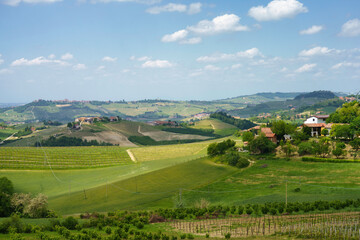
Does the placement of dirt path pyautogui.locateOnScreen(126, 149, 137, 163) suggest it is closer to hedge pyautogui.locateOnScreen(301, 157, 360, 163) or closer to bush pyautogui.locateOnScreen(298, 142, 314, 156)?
bush pyautogui.locateOnScreen(298, 142, 314, 156)

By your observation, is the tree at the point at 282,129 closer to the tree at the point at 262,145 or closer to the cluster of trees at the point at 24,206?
the tree at the point at 262,145

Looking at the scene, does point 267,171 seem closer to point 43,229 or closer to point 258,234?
point 258,234

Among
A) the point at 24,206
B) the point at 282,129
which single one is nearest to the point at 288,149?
the point at 282,129

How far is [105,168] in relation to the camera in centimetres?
9500

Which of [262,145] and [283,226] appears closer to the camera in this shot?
[283,226]

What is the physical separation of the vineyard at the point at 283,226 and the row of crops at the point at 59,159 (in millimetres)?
62978

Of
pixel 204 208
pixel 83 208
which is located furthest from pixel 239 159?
pixel 83 208

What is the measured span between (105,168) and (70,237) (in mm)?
62166

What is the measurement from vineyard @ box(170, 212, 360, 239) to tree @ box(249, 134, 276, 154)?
4390 cm

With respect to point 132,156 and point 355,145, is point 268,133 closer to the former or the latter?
point 355,145

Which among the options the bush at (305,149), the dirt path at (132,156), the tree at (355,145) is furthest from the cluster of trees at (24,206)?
the tree at (355,145)

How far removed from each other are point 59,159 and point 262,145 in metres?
Answer: 62.8

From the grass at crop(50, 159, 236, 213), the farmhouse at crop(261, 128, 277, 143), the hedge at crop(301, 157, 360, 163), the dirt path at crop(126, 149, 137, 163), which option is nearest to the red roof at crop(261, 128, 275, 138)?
the farmhouse at crop(261, 128, 277, 143)

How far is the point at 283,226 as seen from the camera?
36.8 metres
